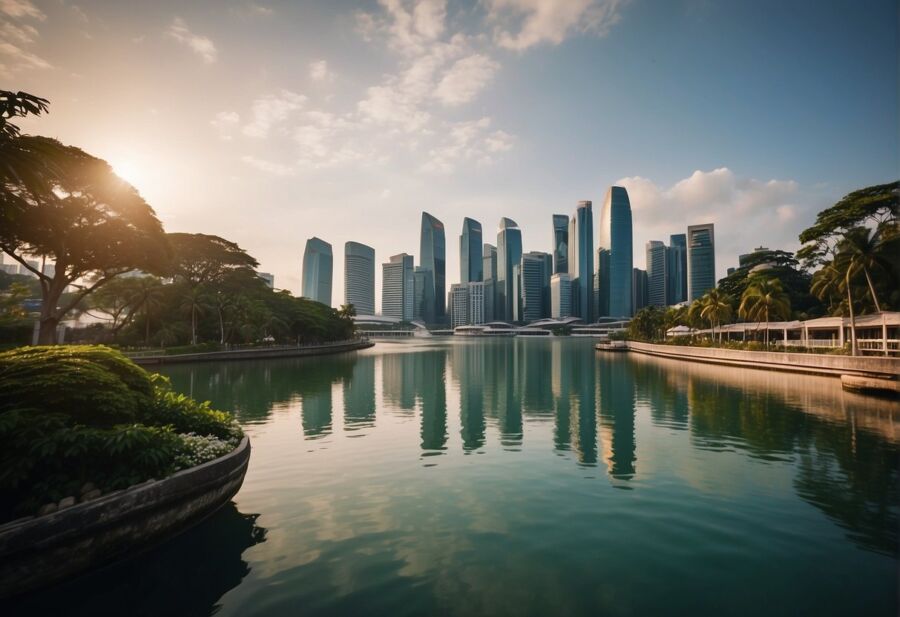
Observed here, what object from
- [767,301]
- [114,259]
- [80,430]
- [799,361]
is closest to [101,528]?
[80,430]

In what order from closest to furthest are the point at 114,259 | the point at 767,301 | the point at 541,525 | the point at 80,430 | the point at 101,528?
1. the point at 101,528
2. the point at 80,430
3. the point at 541,525
4. the point at 114,259
5. the point at 767,301

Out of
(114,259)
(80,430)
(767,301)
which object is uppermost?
(114,259)

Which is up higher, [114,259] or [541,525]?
[114,259]

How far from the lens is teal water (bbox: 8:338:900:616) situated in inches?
275

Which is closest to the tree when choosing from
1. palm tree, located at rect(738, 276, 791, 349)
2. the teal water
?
palm tree, located at rect(738, 276, 791, 349)

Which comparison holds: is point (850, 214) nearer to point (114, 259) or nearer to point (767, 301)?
point (767, 301)

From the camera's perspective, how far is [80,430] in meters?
8.55

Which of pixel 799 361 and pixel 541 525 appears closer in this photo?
pixel 541 525

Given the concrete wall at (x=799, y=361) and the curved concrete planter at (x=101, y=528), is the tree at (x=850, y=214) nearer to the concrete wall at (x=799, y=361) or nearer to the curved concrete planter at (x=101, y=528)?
the concrete wall at (x=799, y=361)

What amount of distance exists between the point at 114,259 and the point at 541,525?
46266 millimetres

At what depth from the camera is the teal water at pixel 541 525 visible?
275 inches

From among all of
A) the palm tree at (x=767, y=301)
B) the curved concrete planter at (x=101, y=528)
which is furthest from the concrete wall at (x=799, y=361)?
the curved concrete planter at (x=101, y=528)

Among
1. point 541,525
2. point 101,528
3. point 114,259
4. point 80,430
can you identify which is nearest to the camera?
point 101,528

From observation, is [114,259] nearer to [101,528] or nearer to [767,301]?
A: [101,528]
